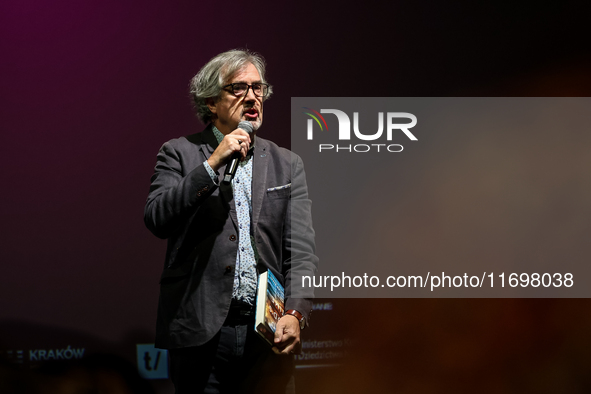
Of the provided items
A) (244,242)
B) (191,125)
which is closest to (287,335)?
(244,242)

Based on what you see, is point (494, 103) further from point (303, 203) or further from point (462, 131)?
point (303, 203)

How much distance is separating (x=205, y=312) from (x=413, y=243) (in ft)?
6.01

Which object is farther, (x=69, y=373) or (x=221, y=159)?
(x=69, y=373)

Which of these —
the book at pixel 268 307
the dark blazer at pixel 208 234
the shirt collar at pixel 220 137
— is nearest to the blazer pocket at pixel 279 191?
the dark blazer at pixel 208 234

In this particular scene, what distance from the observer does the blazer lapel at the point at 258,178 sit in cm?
167

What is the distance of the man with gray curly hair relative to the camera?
1543mm

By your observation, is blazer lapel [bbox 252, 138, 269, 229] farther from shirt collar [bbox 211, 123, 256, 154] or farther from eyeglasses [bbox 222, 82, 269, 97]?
eyeglasses [bbox 222, 82, 269, 97]

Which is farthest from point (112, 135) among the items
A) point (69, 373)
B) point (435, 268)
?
point (435, 268)

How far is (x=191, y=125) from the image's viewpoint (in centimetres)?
279

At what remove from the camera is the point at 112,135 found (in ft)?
8.96

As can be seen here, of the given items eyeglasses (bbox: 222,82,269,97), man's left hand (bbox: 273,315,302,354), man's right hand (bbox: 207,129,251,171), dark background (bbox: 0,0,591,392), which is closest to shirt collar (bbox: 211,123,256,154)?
eyeglasses (bbox: 222,82,269,97)

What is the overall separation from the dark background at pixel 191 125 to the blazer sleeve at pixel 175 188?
1.12 meters

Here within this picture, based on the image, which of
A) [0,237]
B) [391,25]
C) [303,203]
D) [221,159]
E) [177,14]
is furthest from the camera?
[391,25]

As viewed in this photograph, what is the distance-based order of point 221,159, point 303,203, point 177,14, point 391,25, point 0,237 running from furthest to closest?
point 391,25 < point 177,14 < point 0,237 < point 303,203 < point 221,159
